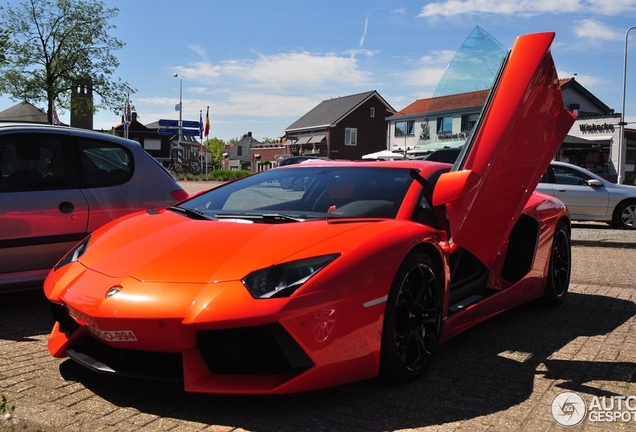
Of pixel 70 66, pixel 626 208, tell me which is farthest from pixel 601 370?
pixel 70 66

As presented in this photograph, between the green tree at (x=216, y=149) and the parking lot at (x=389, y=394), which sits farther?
the green tree at (x=216, y=149)

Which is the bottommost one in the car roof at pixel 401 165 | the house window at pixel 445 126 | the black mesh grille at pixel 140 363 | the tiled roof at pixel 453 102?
the black mesh grille at pixel 140 363

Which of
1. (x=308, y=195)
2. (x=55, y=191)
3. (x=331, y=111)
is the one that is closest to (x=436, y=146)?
(x=308, y=195)

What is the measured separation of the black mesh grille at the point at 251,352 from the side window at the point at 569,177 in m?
12.1

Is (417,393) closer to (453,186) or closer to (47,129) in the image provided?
(453,186)

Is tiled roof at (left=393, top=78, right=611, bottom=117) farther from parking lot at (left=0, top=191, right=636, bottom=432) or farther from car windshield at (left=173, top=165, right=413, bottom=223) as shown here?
parking lot at (left=0, top=191, right=636, bottom=432)

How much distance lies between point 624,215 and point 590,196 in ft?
2.95

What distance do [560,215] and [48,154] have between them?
4.25 m

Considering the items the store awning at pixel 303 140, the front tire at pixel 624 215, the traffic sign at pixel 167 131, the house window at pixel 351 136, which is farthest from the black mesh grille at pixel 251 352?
the store awning at pixel 303 140

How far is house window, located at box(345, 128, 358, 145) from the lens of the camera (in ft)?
218

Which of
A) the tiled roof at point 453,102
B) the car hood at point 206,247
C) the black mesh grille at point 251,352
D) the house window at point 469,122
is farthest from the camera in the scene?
the tiled roof at point 453,102

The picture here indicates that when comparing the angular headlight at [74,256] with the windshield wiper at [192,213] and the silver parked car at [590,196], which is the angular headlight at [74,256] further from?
the silver parked car at [590,196]

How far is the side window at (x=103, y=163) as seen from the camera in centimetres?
517

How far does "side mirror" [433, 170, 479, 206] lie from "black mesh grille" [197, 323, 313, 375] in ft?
4.45
